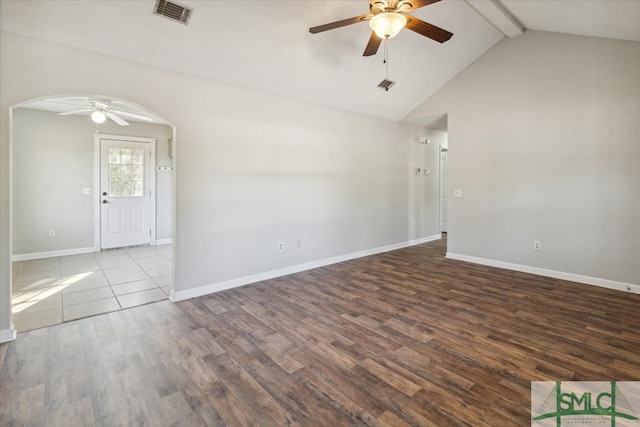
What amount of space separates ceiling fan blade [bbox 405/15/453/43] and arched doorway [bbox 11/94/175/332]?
3.51 meters

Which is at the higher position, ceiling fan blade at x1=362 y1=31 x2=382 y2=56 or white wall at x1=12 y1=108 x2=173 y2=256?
ceiling fan blade at x1=362 y1=31 x2=382 y2=56

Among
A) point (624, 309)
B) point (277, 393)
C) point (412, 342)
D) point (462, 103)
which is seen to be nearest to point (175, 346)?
point (277, 393)

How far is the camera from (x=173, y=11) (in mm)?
2713

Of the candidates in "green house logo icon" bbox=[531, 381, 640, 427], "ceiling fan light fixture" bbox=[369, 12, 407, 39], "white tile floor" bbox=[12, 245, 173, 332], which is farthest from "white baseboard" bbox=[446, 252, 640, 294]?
"white tile floor" bbox=[12, 245, 173, 332]

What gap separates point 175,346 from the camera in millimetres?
2508

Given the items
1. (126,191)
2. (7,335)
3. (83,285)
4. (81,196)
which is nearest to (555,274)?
(7,335)

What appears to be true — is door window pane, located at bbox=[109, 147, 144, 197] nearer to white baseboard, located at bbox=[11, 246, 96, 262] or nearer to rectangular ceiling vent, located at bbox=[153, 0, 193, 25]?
white baseboard, located at bbox=[11, 246, 96, 262]

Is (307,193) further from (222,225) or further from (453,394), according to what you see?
(453,394)

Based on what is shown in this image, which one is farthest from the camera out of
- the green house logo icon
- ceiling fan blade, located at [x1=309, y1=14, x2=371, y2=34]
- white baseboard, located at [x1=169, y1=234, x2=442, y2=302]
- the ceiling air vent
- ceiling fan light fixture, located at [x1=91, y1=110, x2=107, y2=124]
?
the ceiling air vent

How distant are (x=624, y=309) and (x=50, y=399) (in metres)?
5.13

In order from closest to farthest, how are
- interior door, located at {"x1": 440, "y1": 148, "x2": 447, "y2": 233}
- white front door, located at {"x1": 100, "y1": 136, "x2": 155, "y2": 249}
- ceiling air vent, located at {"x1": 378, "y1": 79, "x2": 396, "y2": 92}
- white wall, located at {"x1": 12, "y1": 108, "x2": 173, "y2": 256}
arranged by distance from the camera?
1. ceiling air vent, located at {"x1": 378, "y1": 79, "x2": 396, "y2": 92}
2. white wall, located at {"x1": 12, "y1": 108, "x2": 173, "y2": 256}
3. white front door, located at {"x1": 100, "y1": 136, "x2": 155, "y2": 249}
4. interior door, located at {"x1": 440, "y1": 148, "x2": 447, "y2": 233}

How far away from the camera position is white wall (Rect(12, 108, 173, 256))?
5.23 metres

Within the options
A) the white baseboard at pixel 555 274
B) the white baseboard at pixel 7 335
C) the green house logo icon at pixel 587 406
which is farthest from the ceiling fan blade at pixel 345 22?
→ the white baseboard at pixel 555 274

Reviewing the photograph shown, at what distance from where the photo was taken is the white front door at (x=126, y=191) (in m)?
6.02
